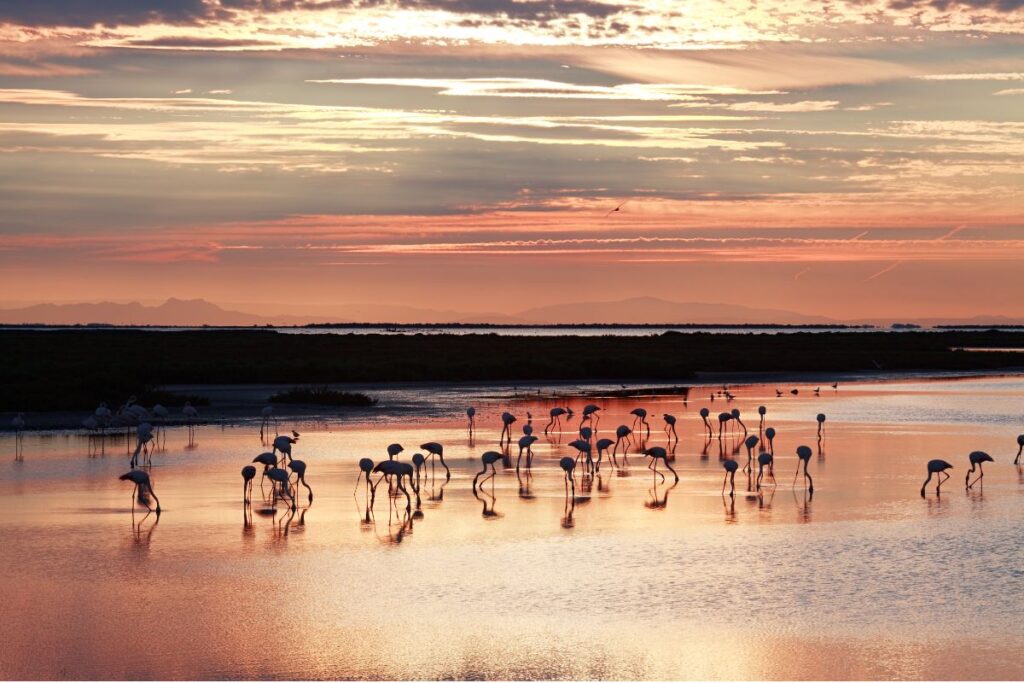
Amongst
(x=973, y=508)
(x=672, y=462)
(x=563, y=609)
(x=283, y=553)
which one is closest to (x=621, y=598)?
(x=563, y=609)

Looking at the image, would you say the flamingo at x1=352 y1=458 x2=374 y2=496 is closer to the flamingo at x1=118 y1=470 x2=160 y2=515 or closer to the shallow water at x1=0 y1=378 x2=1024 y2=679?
the shallow water at x1=0 y1=378 x2=1024 y2=679

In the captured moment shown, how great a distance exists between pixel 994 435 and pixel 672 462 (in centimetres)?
918

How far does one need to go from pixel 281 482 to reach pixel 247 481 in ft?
1.57

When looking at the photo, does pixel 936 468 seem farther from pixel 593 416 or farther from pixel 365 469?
pixel 593 416

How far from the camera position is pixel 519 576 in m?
12.5

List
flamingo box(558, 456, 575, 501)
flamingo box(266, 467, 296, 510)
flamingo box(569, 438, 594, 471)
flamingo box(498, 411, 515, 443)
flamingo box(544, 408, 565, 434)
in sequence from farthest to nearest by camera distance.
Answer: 1. flamingo box(544, 408, 565, 434)
2. flamingo box(498, 411, 515, 443)
3. flamingo box(569, 438, 594, 471)
4. flamingo box(558, 456, 575, 501)
5. flamingo box(266, 467, 296, 510)

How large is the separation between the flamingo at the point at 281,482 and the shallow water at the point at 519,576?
0.29 metres

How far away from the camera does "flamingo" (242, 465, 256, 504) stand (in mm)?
16717

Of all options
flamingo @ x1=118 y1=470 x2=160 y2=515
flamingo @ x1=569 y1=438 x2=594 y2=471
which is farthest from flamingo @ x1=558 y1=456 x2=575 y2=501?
flamingo @ x1=118 y1=470 x2=160 y2=515

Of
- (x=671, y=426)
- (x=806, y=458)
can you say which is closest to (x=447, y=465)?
(x=806, y=458)

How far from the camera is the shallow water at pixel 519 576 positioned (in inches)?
379

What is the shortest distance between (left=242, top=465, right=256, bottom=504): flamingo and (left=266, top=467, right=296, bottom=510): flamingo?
24 cm

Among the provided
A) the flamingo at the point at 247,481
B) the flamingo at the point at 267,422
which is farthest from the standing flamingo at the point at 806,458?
the flamingo at the point at 267,422

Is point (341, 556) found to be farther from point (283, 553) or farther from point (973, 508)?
point (973, 508)
